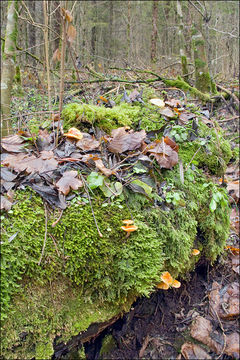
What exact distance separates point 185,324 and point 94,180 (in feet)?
5.08

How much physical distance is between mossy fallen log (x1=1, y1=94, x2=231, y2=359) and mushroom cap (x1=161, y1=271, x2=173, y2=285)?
7 centimetres

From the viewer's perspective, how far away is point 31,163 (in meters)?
1.96

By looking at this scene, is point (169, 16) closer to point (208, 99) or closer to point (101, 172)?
point (208, 99)

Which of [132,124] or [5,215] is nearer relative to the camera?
[5,215]

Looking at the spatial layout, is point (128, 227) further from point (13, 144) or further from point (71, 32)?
point (71, 32)

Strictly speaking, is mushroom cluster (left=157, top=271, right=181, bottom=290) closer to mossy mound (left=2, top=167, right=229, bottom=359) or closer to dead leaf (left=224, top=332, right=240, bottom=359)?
mossy mound (left=2, top=167, right=229, bottom=359)

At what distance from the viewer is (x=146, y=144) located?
2.43 metres

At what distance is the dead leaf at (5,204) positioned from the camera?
1609mm

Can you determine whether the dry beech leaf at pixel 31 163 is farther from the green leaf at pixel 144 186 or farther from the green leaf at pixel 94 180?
the green leaf at pixel 144 186

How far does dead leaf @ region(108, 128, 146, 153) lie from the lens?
2305 mm

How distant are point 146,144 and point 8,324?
175 cm

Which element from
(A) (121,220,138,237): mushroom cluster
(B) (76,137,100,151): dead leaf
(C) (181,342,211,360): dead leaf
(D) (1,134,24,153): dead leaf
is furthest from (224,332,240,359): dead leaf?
(D) (1,134,24,153): dead leaf

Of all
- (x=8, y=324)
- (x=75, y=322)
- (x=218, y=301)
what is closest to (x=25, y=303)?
(x=8, y=324)

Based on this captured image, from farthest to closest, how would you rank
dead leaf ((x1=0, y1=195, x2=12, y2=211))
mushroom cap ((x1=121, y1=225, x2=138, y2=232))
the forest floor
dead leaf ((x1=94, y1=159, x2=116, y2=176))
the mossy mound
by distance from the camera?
the forest floor < dead leaf ((x1=94, y1=159, x2=116, y2=176)) < mushroom cap ((x1=121, y1=225, x2=138, y2=232)) < dead leaf ((x1=0, y1=195, x2=12, y2=211)) < the mossy mound
